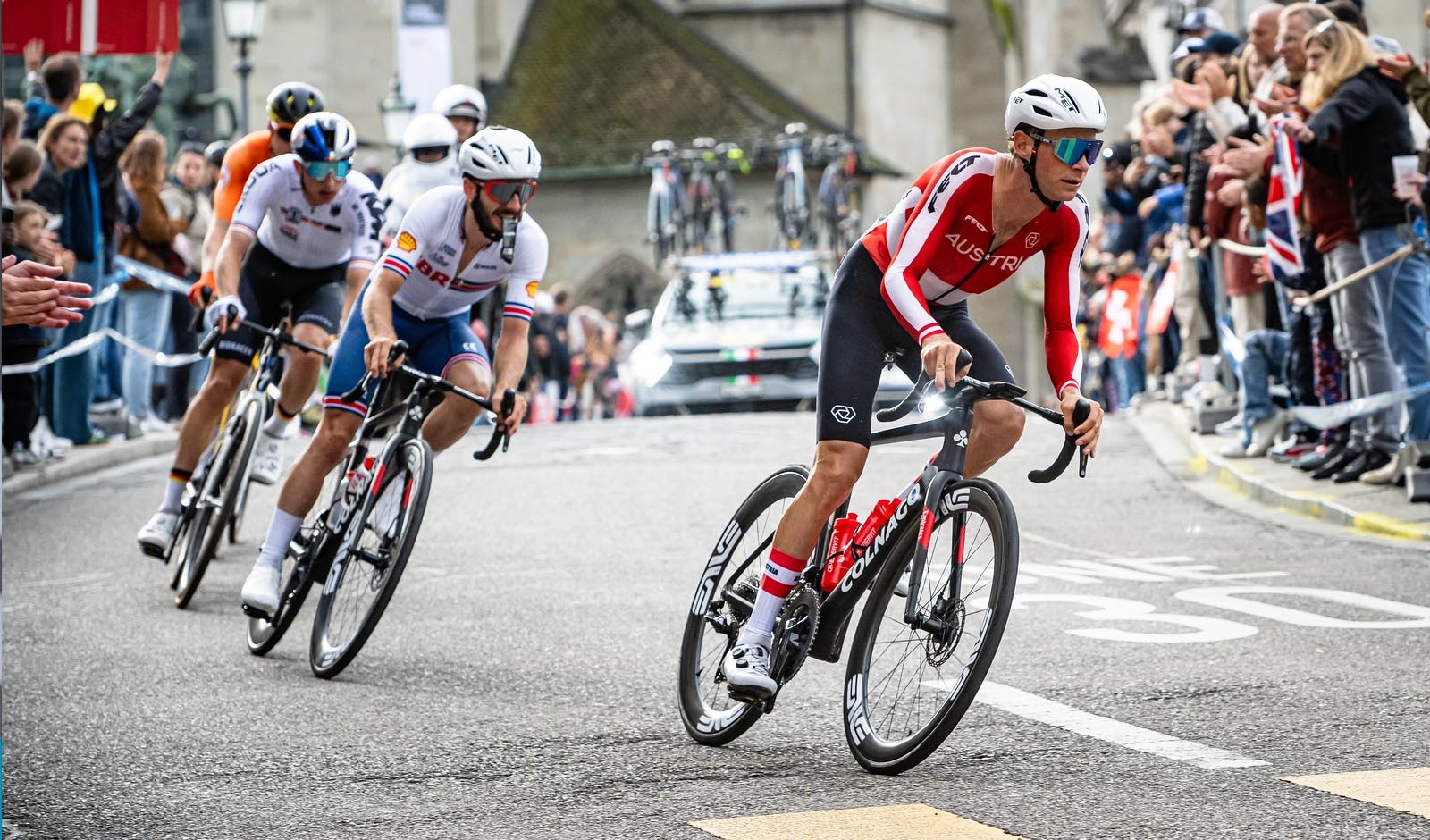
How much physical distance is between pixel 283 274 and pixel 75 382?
6850mm

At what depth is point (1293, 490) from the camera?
12.3 meters

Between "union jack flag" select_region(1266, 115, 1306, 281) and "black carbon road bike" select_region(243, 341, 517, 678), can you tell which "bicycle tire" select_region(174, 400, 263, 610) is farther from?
"union jack flag" select_region(1266, 115, 1306, 281)

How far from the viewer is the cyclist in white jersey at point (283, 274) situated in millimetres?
9664

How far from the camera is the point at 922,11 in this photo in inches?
2121

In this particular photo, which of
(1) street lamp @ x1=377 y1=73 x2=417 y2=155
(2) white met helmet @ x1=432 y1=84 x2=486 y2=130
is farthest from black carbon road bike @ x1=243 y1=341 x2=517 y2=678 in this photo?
(1) street lamp @ x1=377 y1=73 x2=417 y2=155

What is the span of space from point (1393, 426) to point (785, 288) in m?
14.4

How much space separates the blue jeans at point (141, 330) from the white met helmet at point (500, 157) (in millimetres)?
10639

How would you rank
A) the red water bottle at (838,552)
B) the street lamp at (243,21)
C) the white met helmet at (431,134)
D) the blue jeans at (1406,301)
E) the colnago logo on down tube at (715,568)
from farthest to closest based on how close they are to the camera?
the street lamp at (243,21) < the white met helmet at (431,134) < the blue jeans at (1406,301) < the colnago logo on down tube at (715,568) < the red water bottle at (838,552)

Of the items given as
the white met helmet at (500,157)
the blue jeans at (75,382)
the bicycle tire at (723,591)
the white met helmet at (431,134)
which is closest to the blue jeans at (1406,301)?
the white met helmet at (500,157)

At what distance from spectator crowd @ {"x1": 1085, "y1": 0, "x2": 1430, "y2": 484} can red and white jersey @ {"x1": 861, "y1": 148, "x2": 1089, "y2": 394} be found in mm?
4143

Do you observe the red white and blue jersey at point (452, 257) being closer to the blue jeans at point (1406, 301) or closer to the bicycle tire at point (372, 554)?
the bicycle tire at point (372, 554)

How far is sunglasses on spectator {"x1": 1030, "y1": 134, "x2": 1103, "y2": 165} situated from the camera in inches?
229

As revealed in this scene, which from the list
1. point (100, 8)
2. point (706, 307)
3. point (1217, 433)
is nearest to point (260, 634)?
point (100, 8)

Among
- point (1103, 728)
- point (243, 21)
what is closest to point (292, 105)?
point (1103, 728)
